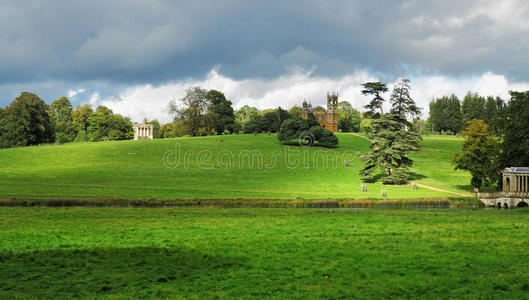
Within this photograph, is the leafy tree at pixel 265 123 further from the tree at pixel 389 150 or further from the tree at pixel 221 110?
the tree at pixel 389 150

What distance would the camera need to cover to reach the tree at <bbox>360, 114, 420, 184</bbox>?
6588 centimetres

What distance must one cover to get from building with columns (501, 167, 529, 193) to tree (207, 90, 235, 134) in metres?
95.4

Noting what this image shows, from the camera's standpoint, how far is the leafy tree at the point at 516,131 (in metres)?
47.8

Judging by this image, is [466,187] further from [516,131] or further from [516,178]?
[516,131]

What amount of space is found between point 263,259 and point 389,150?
5413 centimetres

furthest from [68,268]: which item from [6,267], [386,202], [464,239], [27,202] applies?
[386,202]

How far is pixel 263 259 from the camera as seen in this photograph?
1664 cm

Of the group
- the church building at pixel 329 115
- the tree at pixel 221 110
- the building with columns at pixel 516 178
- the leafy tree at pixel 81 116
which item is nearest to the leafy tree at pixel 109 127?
the leafy tree at pixel 81 116

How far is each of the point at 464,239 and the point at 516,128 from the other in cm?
3423

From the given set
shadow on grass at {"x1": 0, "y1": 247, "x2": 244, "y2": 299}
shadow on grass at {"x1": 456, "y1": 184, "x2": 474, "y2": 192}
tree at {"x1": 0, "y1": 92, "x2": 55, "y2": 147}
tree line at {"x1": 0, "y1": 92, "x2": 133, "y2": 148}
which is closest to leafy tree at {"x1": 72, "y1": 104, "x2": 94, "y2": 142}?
tree line at {"x1": 0, "y1": 92, "x2": 133, "y2": 148}

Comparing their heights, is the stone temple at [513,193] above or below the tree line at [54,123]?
below

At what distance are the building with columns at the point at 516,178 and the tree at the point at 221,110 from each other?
9540cm

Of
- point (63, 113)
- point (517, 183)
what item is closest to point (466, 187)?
point (517, 183)

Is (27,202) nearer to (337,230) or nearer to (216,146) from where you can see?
(337,230)
